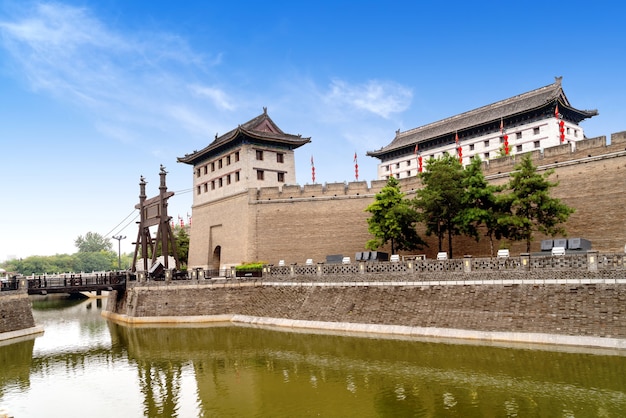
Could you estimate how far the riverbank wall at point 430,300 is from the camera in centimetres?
1658

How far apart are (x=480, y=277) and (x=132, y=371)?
14.1 m

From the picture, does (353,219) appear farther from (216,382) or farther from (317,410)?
(317,410)

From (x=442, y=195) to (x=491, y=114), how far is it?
20.8 meters

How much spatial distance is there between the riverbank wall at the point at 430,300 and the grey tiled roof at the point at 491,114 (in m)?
24.1

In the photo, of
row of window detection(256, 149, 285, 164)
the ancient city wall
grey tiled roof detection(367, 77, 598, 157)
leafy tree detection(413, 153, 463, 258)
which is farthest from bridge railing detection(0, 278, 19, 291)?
grey tiled roof detection(367, 77, 598, 157)

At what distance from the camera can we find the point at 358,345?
19.1m

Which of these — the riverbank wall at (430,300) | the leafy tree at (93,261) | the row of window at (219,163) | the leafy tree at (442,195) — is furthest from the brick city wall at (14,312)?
the leafy tree at (93,261)

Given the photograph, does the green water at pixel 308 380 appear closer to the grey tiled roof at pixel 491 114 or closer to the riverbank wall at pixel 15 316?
the riverbank wall at pixel 15 316

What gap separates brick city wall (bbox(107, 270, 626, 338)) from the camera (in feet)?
54.3

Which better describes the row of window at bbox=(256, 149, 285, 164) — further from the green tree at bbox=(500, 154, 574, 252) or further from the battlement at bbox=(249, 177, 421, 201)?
the green tree at bbox=(500, 154, 574, 252)

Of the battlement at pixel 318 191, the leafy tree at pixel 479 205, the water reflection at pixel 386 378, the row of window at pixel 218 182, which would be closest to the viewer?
the water reflection at pixel 386 378

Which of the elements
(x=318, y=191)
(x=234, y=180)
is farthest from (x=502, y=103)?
(x=234, y=180)

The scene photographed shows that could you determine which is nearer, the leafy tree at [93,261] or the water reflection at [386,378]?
the water reflection at [386,378]

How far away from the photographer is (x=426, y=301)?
67.9ft
